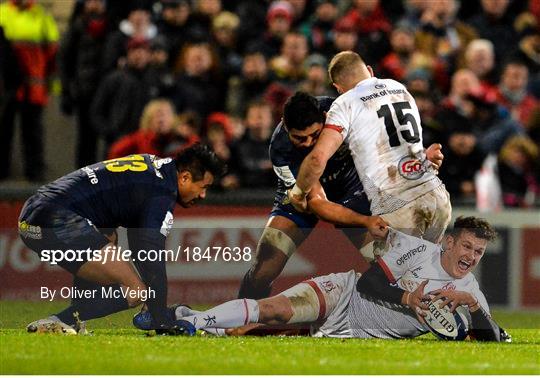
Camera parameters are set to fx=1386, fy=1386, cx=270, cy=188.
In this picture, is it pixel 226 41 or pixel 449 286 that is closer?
pixel 449 286

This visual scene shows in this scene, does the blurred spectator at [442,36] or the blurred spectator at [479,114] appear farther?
the blurred spectator at [442,36]

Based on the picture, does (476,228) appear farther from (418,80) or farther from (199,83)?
(199,83)

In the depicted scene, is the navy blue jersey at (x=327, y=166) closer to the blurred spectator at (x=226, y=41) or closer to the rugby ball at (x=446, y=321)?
the rugby ball at (x=446, y=321)

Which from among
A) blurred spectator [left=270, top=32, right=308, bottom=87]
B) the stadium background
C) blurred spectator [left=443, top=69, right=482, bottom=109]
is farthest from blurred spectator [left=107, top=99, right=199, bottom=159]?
blurred spectator [left=443, top=69, right=482, bottom=109]

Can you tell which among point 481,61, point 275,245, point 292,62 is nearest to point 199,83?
point 292,62

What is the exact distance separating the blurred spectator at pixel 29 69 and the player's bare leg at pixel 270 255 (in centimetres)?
514

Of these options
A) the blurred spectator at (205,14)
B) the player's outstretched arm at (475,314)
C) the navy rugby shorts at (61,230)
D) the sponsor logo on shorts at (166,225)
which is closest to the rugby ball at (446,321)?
the player's outstretched arm at (475,314)

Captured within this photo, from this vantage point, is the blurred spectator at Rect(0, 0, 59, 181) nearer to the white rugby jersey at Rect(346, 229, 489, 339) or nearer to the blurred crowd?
the blurred crowd

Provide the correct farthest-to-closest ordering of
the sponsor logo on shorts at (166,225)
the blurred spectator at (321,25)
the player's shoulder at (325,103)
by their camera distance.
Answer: the blurred spectator at (321,25)
the player's shoulder at (325,103)
the sponsor logo on shorts at (166,225)

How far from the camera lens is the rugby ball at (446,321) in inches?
412

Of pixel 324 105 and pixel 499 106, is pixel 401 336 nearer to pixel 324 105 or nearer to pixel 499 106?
pixel 324 105

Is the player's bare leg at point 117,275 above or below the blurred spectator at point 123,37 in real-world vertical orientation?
below

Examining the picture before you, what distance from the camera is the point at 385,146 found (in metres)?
10.8

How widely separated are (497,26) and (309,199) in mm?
7628
